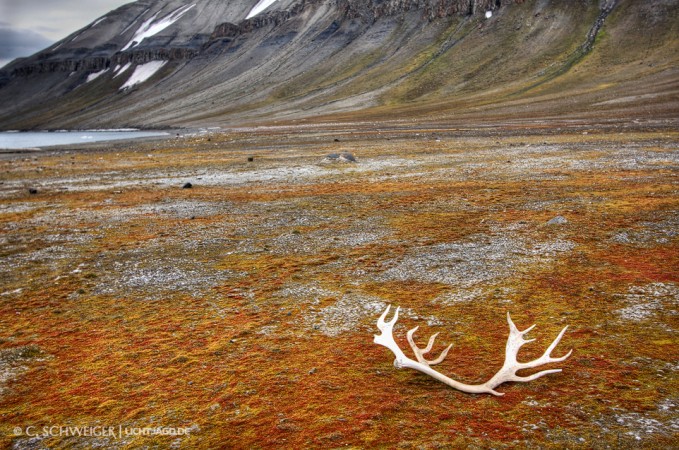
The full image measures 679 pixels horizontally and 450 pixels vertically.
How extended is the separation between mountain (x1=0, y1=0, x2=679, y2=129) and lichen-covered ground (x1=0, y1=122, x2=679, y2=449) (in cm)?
5176

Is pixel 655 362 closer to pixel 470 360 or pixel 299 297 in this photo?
pixel 470 360

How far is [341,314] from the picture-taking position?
28.0 ft

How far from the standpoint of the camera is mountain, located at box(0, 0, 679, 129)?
3654 inches

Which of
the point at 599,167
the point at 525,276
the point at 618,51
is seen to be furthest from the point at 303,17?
the point at 525,276

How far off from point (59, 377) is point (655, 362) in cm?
808

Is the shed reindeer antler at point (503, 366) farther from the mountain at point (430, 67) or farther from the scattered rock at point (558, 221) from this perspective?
the mountain at point (430, 67)

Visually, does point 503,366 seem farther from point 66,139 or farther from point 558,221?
point 66,139

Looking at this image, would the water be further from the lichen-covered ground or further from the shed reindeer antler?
the shed reindeer antler

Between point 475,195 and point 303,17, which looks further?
point 303,17

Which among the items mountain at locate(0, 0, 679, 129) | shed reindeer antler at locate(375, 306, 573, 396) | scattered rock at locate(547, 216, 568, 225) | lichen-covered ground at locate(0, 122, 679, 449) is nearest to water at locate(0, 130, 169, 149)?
mountain at locate(0, 0, 679, 129)

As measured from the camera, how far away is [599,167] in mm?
23562

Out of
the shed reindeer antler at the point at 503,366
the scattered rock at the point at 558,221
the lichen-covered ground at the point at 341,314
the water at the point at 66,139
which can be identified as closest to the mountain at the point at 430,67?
the water at the point at 66,139

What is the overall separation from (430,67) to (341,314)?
138m

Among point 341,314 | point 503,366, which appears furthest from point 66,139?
point 503,366
